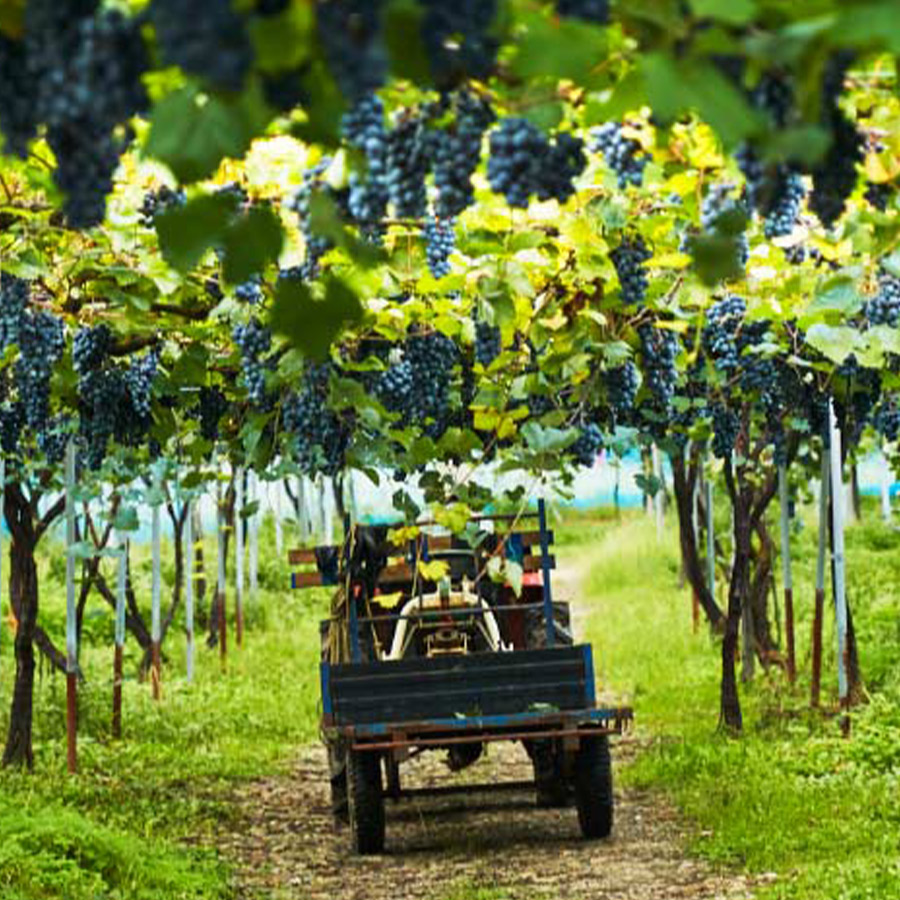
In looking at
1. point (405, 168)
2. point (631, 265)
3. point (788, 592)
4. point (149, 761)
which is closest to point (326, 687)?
point (149, 761)

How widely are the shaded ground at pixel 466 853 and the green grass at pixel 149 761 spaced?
354 mm

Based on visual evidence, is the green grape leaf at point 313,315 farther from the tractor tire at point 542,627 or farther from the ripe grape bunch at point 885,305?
the tractor tire at point 542,627

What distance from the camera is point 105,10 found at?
8.89ft

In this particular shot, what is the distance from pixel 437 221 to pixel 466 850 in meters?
5.53

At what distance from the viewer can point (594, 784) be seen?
431 inches

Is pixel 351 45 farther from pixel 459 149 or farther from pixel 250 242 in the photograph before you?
pixel 459 149

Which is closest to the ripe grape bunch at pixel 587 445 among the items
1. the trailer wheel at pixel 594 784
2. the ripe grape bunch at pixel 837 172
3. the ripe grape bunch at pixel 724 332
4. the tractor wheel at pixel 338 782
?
the ripe grape bunch at pixel 724 332

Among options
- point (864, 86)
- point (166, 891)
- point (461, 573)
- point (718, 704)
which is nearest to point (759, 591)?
point (718, 704)

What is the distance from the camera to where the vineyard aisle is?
32.4 feet

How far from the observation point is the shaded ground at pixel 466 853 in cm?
987

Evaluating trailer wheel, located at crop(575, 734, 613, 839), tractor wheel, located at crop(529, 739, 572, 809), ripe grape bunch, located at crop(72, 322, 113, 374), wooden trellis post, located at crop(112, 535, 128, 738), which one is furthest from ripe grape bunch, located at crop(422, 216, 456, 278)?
wooden trellis post, located at crop(112, 535, 128, 738)

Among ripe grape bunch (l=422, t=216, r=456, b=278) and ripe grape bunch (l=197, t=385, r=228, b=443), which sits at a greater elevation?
ripe grape bunch (l=422, t=216, r=456, b=278)

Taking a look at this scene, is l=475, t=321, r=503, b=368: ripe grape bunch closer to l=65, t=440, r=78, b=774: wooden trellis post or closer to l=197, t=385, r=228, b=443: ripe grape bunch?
l=197, t=385, r=228, b=443: ripe grape bunch

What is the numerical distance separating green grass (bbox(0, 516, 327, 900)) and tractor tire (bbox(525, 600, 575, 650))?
232cm
